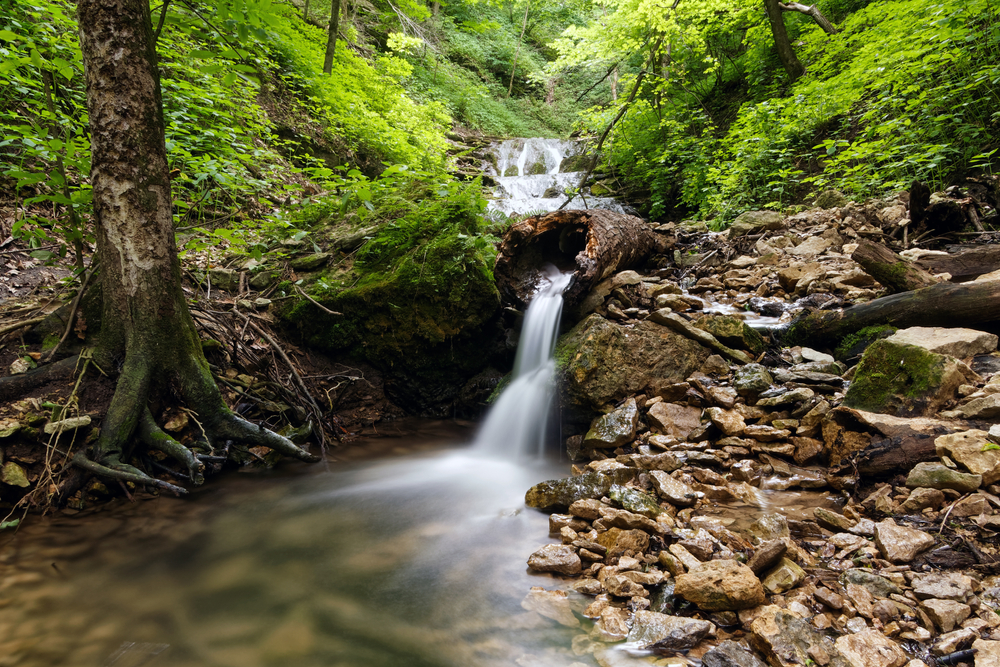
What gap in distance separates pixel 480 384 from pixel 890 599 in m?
4.53

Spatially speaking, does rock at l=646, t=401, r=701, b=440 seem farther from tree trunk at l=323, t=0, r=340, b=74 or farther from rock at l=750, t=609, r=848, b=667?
tree trunk at l=323, t=0, r=340, b=74

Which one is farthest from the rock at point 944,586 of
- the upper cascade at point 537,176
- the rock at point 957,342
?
the upper cascade at point 537,176

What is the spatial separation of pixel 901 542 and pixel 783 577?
22.2 inches

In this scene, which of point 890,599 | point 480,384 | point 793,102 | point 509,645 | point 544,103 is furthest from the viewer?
point 544,103

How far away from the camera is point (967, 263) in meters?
4.13

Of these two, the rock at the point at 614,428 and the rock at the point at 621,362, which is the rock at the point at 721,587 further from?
the rock at the point at 621,362

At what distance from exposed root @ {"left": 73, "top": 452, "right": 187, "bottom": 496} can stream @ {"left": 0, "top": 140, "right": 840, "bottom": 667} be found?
20 cm

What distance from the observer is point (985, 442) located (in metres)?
2.27

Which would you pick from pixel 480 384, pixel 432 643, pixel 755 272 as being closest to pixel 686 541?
pixel 432 643

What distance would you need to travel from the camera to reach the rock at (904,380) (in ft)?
9.29

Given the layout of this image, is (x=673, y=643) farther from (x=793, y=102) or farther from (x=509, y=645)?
(x=793, y=102)

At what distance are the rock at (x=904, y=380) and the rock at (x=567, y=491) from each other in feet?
6.13

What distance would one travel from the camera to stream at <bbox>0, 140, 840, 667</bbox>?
2.06m

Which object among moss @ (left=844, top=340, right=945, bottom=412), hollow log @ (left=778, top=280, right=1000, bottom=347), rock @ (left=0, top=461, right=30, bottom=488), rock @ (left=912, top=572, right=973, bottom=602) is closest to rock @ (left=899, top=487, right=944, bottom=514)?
rock @ (left=912, top=572, right=973, bottom=602)
